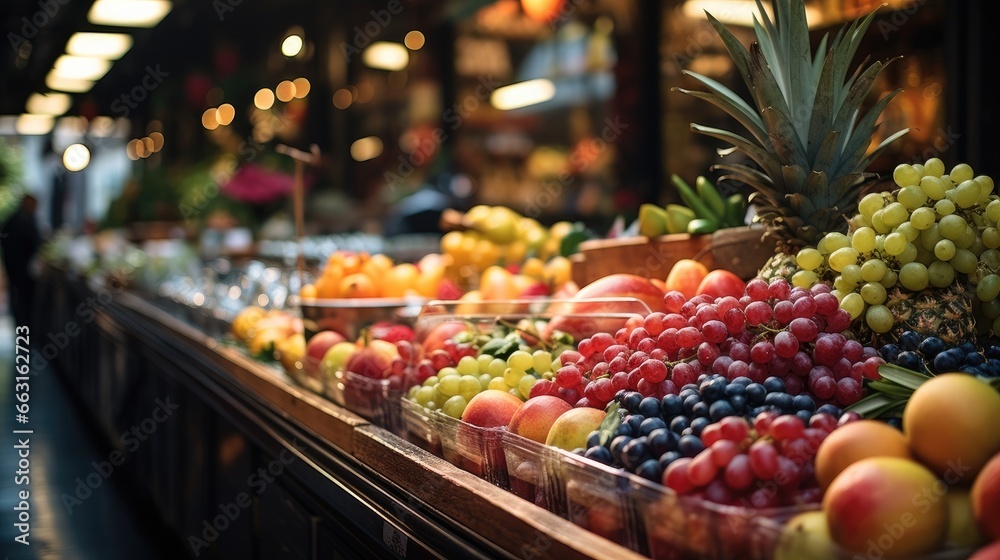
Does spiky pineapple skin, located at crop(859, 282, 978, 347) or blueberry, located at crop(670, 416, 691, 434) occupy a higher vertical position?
spiky pineapple skin, located at crop(859, 282, 978, 347)

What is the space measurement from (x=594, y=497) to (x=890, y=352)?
20.6 inches

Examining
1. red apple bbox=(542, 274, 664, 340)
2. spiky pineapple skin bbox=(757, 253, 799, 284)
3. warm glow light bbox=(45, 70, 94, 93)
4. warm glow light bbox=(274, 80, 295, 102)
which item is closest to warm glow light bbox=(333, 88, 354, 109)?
warm glow light bbox=(274, 80, 295, 102)

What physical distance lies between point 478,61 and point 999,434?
7644mm

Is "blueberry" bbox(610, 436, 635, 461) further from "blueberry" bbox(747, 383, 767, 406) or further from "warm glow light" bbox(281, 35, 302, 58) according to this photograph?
"warm glow light" bbox(281, 35, 302, 58)

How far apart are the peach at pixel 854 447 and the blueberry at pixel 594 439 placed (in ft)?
0.96

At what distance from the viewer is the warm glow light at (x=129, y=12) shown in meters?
6.18

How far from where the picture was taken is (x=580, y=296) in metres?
1.87

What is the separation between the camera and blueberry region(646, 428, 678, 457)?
41.3 inches

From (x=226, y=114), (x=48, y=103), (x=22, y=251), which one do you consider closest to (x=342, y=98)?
(x=226, y=114)

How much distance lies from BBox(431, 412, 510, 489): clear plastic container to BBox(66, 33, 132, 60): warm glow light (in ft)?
22.9

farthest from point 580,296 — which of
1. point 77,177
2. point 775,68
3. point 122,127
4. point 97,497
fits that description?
point 77,177

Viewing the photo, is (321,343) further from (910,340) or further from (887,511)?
(887,511)

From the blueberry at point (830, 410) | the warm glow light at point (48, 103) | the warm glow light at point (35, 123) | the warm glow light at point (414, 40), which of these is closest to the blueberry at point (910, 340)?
the blueberry at point (830, 410)

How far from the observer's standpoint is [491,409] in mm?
1436
